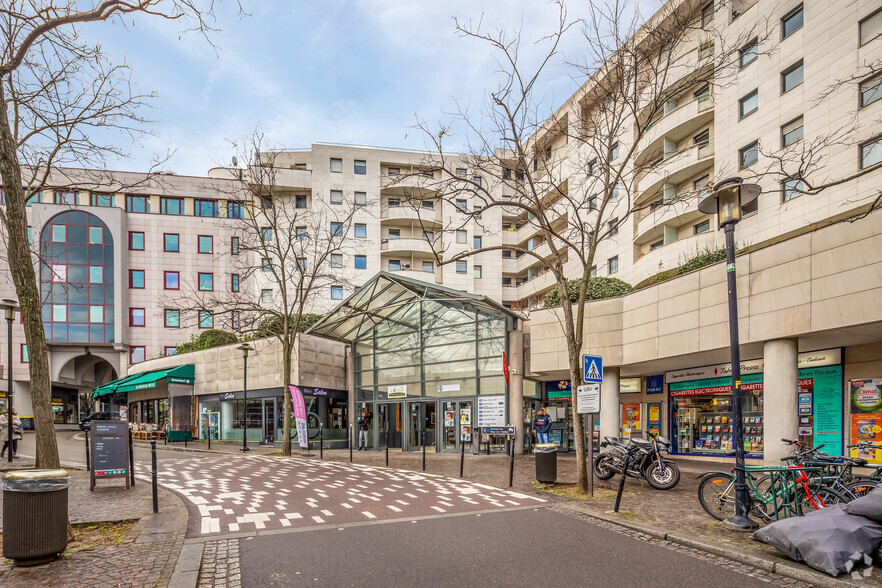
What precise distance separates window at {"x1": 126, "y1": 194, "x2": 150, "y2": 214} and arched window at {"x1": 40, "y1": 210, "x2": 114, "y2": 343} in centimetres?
260

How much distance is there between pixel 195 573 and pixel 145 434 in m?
28.5

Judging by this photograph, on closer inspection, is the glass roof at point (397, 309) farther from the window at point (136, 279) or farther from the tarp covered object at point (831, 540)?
the window at point (136, 279)

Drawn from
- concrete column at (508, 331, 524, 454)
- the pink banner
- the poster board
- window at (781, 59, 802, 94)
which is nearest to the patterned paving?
the poster board

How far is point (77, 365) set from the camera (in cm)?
4862

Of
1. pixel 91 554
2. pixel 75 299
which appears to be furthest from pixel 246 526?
pixel 75 299

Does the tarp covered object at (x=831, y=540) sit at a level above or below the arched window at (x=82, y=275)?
below

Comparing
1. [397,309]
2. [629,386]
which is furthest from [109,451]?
[629,386]

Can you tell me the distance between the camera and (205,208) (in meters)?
47.2

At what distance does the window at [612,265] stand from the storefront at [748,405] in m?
14.8

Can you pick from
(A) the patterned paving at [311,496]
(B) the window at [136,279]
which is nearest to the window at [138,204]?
(B) the window at [136,279]

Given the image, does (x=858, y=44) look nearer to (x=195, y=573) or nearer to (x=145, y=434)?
(x=195, y=573)

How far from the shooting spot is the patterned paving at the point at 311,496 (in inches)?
331

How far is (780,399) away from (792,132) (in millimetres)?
13403

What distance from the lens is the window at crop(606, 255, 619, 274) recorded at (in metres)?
32.7
